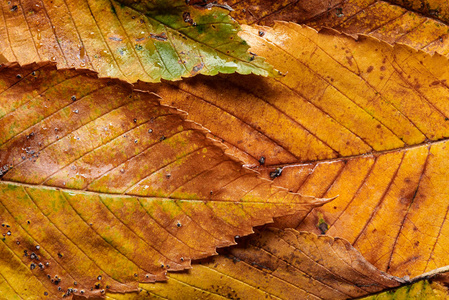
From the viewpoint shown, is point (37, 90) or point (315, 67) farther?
point (315, 67)

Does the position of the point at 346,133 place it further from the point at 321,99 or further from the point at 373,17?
the point at 373,17

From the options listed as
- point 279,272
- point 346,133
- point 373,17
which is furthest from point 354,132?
point 279,272

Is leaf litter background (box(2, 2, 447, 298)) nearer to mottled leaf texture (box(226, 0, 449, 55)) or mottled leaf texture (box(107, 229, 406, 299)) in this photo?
mottled leaf texture (box(107, 229, 406, 299))

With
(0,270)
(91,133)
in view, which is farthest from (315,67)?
(0,270)

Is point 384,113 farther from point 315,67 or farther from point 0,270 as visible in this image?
point 0,270

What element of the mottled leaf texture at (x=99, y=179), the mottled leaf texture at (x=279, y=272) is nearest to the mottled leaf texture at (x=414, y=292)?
the mottled leaf texture at (x=279, y=272)

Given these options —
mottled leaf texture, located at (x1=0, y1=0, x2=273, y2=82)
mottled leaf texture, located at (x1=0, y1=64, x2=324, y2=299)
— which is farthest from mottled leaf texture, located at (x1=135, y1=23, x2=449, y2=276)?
mottled leaf texture, located at (x1=0, y1=64, x2=324, y2=299)

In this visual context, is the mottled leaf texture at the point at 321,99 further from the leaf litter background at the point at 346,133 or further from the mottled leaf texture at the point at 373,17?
the mottled leaf texture at the point at 373,17

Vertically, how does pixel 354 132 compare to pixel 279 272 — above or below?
above
